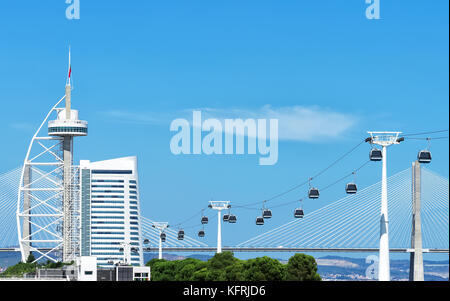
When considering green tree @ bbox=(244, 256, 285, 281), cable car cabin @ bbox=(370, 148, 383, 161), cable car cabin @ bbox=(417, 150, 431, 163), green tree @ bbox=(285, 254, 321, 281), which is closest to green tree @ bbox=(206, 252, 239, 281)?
green tree @ bbox=(244, 256, 285, 281)

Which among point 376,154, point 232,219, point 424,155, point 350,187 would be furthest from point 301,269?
point 376,154

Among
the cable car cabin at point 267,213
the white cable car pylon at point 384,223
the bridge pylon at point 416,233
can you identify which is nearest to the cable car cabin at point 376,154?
the white cable car pylon at point 384,223

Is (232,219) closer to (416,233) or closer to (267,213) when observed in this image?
(267,213)

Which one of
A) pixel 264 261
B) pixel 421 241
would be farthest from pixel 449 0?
pixel 421 241

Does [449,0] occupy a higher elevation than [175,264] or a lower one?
higher

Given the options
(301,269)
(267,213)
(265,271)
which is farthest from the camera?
(301,269)
